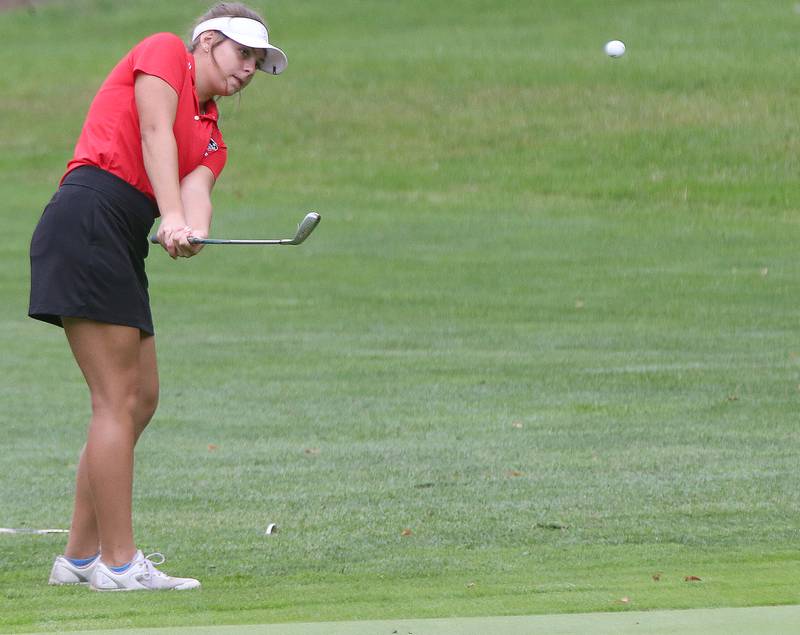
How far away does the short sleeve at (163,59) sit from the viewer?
4.98 metres

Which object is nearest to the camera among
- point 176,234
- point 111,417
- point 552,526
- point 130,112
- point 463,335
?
point 176,234

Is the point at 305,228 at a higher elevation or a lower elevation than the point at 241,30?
lower

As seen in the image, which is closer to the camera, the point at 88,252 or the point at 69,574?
the point at 88,252

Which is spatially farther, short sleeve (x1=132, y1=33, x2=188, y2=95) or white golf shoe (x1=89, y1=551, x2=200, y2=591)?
white golf shoe (x1=89, y1=551, x2=200, y2=591)

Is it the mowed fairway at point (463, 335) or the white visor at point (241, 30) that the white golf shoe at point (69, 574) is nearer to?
the mowed fairway at point (463, 335)

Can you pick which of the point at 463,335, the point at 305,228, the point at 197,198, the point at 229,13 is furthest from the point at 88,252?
the point at 463,335

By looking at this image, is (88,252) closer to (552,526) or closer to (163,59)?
(163,59)

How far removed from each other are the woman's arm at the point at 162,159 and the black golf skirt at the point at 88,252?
0.14 meters

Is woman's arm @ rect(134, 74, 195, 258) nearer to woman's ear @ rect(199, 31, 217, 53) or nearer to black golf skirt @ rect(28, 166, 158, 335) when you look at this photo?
black golf skirt @ rect(28, 166, 158, 335)

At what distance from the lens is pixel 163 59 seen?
5004 mm

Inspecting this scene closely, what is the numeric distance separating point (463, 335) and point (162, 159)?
979cm

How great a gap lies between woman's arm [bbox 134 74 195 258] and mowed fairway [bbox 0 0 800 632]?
1075 mm

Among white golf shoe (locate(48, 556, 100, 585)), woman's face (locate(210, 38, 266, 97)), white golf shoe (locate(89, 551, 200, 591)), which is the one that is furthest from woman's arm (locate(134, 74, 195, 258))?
white golf shoe (locate(48, 556, 100, 585))

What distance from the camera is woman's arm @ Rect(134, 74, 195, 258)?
4922 millimetres
